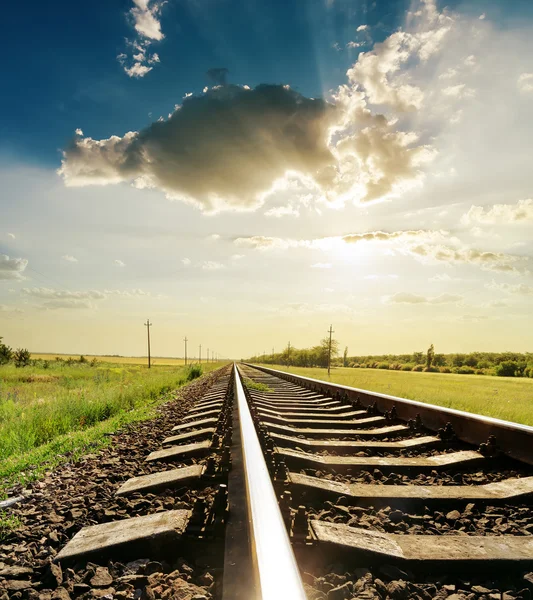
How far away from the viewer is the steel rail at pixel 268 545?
1.07 m

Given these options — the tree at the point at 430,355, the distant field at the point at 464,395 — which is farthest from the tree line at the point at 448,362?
the distant field at the point at 464,395

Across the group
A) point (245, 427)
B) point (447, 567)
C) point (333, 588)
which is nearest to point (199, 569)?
point (333, 588)

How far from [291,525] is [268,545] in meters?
0.42

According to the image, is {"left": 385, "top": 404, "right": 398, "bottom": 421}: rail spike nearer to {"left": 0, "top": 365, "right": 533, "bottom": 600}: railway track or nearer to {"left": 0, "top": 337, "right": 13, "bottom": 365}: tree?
{"left": 0, "top": 365, "right": 533, "bottom": 600}: railway track

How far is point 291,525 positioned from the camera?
1.73m

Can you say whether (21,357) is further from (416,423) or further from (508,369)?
(508,369)

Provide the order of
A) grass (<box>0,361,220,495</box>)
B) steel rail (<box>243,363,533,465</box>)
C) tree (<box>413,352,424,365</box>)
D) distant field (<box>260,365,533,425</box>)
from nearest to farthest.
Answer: steel rail (<box>243,363,533,465</box>)
grass (<box>0,361,220,495</box>)
distant field (<box>260,365,533,425</box>)
tree (<box>413,352,424,365</box>)

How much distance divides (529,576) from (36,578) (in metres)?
1.83

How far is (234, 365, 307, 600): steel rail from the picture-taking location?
1.07 m

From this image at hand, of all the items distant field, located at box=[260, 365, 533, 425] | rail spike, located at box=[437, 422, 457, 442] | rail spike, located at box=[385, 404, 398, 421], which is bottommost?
distant field, located at box=[260, 365, 533, 425]

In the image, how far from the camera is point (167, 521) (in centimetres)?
181

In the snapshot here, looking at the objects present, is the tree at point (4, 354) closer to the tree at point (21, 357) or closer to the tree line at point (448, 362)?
the tree at point (21, 357)

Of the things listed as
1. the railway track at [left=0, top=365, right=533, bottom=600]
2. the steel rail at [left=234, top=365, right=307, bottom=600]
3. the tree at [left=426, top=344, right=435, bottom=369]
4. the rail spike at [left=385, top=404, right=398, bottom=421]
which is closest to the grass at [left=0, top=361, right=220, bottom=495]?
the railway track at [left=0, top=365, right=533, bottom=600]

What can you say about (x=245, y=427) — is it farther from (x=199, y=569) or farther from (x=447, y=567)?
(x=447, y=567)
